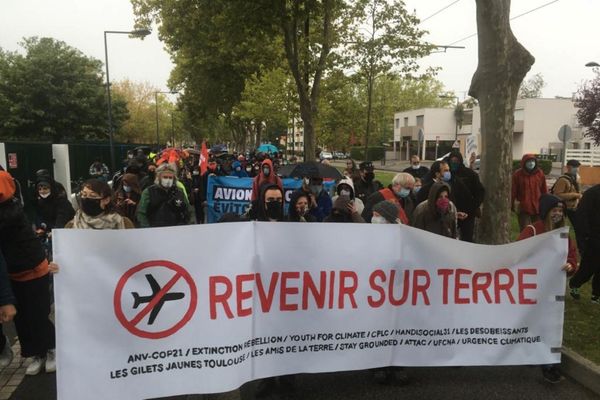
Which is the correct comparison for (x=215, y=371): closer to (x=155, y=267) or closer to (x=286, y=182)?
(x=155, y=267)

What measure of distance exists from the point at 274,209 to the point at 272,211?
3cm

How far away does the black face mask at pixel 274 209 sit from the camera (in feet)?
14.7

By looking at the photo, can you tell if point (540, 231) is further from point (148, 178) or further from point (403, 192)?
point (148, 178)

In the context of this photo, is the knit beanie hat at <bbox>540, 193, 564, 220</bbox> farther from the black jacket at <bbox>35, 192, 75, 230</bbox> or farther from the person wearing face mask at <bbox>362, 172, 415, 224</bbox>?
the black jacket at <bbox>35, 192, 75, 230</bbox>

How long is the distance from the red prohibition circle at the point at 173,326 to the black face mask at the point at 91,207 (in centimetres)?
106

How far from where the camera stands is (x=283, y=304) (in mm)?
3473

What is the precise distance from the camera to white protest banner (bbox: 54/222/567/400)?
3119mm

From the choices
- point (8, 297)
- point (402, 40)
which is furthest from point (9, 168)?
point (402, 40)

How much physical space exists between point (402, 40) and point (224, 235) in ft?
53.2

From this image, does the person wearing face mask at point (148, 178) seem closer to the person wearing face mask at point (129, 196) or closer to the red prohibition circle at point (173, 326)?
the person wearing face mask at point (129, 196)

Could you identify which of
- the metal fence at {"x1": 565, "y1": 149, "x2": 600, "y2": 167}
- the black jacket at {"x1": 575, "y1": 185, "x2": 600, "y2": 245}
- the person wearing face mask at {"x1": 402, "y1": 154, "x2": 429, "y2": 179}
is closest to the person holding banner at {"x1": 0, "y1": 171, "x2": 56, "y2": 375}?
the black jacket at {"x1": 575, "y1": 185, "x2": 600, "y2": 245}

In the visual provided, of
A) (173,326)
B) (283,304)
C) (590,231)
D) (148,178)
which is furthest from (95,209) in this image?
(590,231)

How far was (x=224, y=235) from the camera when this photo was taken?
3.34m

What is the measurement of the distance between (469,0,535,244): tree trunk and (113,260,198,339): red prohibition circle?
4458 mm
